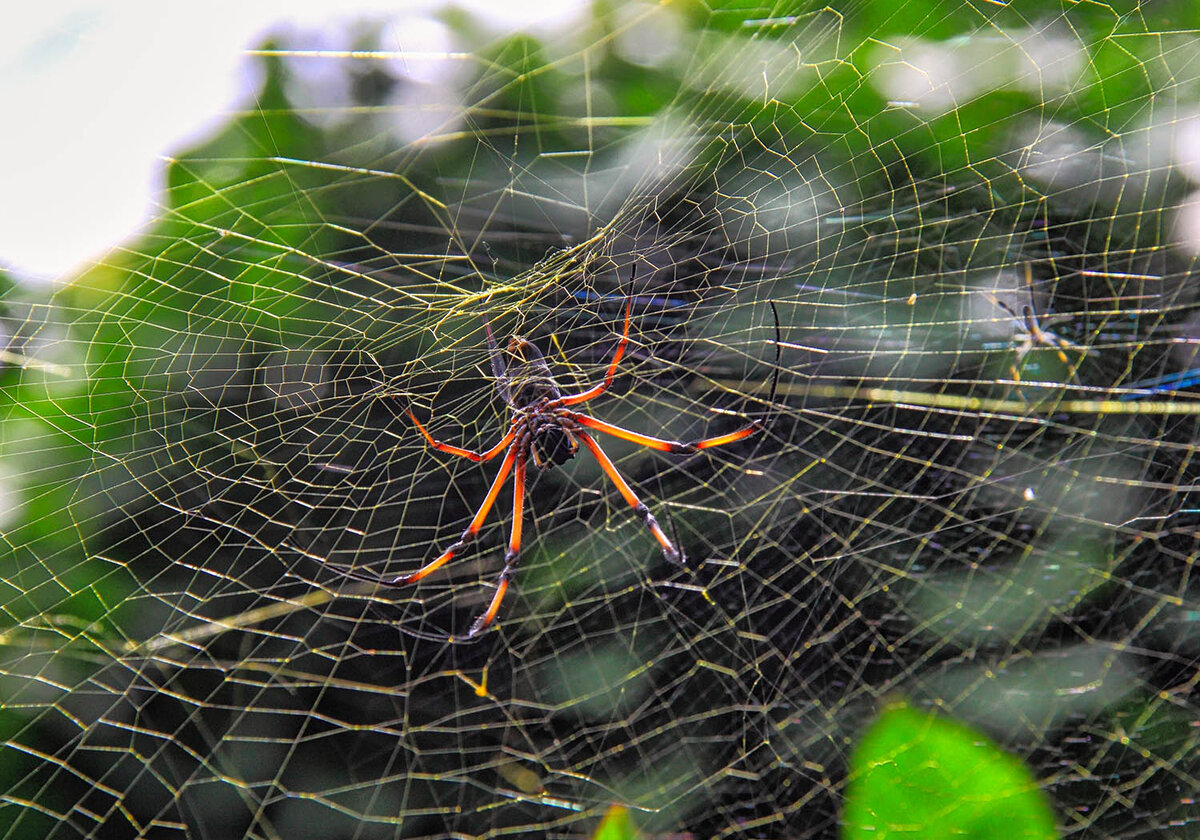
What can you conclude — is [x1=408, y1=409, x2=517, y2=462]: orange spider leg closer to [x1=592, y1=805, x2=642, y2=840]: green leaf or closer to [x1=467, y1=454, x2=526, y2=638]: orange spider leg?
[x1=467, y1=454, x2=526, y2=638]: orange spider leg

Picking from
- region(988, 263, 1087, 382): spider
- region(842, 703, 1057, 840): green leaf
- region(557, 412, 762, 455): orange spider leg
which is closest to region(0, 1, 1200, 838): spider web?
region(988, 263, 1087, 382): spider

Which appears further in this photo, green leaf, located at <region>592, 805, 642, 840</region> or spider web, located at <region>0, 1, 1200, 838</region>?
spider web, located at <region>0, 1, 1200, 838</region>

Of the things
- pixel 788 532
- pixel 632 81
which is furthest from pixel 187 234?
pixel 788 532

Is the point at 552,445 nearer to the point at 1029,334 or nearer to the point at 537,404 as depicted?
the point at 537,404

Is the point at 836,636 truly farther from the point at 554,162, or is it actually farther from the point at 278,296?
the point at 278,296

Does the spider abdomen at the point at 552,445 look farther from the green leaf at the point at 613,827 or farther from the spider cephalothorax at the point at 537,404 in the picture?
the green leaf at the point at 613,827
